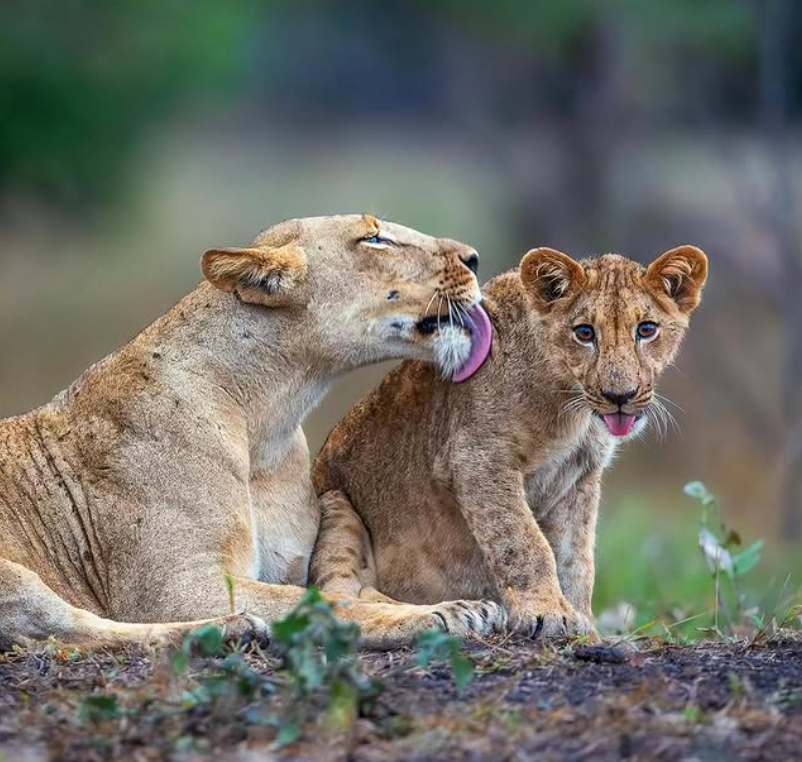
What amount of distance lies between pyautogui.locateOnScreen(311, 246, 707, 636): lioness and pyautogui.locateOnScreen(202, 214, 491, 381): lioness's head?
0.16m

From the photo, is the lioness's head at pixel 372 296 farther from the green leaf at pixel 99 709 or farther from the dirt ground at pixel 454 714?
the green leaf at pixel 99 709

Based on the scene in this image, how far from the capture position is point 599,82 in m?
16.9

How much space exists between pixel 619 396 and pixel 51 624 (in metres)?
1.87

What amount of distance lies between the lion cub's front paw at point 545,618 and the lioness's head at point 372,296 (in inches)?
32.8

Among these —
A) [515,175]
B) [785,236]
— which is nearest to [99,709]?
[785,236]

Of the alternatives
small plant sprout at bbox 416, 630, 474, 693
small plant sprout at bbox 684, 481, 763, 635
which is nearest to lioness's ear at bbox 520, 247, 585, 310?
small plant sprout at bbox 684, 481, 763, 635

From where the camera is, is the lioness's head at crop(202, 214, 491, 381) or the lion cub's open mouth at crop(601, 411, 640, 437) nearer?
the lion cub's open mouth at crop(601, 411, 640, 437)

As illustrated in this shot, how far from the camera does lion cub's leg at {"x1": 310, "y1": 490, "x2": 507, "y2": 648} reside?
5.30 meters

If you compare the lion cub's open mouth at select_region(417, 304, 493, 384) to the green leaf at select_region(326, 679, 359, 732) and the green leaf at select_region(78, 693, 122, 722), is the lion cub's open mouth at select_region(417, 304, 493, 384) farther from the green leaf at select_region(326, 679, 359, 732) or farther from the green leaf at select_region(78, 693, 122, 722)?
the green leaf at select_region(78, 693, 122, 722)

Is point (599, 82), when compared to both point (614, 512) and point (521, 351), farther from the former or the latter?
point (521, 351)

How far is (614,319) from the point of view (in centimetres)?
541

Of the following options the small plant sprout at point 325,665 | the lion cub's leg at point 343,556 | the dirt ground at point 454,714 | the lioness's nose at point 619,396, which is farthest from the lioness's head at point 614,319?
the small plant sprout at point 325,665

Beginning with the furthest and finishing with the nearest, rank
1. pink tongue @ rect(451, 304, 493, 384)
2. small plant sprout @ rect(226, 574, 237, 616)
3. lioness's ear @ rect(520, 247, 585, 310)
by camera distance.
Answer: pink tongue @ rect(451, 304, 493, 384)
lioness's ear @ rect(520, 247, 585, 310)
small plant sprout @ rect(226, 574, 237, 616)

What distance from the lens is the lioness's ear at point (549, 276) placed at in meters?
5.57
